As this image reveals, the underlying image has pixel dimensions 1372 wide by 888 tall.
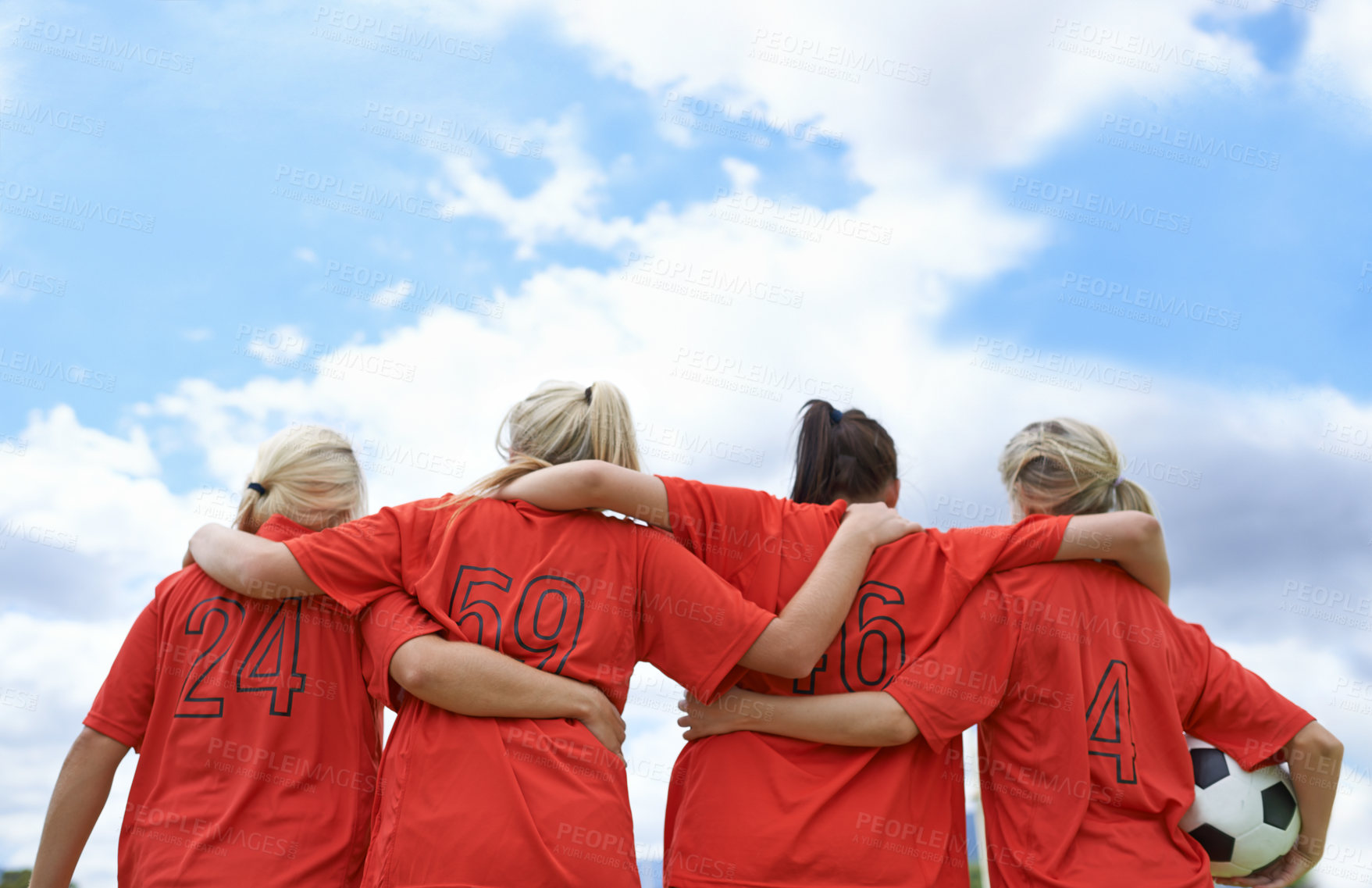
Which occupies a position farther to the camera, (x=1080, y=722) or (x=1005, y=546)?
(x=1005, y=546)

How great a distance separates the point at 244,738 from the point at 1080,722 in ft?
10.6

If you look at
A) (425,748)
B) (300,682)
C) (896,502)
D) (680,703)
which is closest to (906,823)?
(680,703)

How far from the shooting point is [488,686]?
3.35 meters

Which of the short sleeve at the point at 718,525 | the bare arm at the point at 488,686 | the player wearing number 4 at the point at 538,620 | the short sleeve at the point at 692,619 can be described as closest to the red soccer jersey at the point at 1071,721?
the player wearing number 4 at the point at 538,620

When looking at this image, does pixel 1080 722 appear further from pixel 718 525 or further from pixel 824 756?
pixel 718 525

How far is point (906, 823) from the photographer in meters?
3.51

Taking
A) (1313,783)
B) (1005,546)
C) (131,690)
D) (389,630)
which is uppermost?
(1005,546)

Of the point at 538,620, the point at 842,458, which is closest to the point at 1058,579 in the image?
the point at 842,458

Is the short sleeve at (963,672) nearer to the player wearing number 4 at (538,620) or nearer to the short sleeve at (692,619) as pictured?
the player wearing number 4 at (538,620)

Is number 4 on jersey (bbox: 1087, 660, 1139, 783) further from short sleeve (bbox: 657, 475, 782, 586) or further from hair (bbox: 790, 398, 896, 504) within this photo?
short sleeve (bbox: 657, 475, 782, 586)

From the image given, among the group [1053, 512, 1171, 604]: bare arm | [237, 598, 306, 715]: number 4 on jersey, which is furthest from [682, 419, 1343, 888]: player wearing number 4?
[237, 598, 306, 715]: number 4 on jersey

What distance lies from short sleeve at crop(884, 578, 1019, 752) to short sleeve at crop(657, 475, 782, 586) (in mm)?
734

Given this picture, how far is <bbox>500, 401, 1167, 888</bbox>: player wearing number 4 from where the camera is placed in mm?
3406

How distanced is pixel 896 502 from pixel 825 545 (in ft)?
1.60
